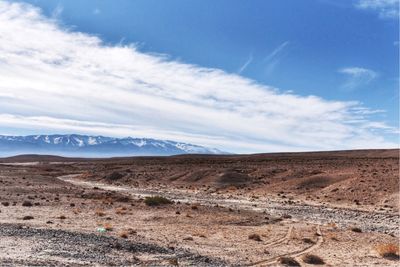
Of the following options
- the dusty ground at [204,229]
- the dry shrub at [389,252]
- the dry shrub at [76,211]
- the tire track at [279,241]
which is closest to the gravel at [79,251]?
the dusty ground at [204,229]

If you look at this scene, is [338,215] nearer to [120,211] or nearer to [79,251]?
[120,211]

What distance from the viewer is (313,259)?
800 inches

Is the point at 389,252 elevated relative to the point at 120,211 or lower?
lower

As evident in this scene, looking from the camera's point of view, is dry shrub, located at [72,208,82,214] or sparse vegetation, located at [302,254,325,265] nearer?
sparse vegetation, located at [302,254,325,265]

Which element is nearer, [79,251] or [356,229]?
[79,251]

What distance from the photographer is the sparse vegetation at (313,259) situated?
20.1m

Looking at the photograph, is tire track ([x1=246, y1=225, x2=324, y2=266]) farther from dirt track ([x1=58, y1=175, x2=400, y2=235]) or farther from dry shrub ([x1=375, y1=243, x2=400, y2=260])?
dirt track ([x1=58, y1=175, x2=400, y2=235])

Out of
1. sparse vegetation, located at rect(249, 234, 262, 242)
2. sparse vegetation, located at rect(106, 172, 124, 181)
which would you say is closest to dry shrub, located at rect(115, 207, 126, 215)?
sparse vegetation, located at rect(249, 234, 262, 242)

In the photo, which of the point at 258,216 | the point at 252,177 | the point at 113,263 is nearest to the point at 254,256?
the point at 113,263

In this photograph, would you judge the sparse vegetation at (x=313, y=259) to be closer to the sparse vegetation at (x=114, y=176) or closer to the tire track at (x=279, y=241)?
the tire track at (x=279, y=241)

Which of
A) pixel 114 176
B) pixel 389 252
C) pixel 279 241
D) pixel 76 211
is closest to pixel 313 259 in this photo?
pixel 389 252

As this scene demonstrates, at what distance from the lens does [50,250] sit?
1819 centimetres

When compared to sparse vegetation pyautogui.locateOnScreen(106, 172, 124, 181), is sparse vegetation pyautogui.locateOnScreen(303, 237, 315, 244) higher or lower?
lower

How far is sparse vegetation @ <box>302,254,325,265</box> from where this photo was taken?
2009 cm
